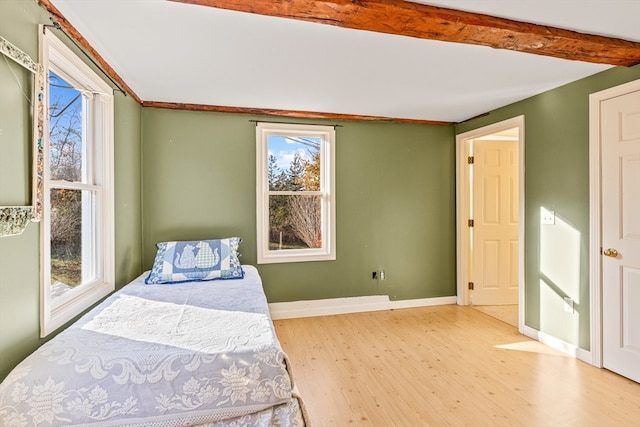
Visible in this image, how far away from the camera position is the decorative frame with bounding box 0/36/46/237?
1.29m

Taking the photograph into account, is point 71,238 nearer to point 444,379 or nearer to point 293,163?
point 293,163

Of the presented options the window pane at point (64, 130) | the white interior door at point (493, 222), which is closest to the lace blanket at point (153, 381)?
the window pane at point (64, 130)

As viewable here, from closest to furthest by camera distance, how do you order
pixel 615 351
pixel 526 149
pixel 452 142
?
pixel 615 351 → pixel 526 149 → pixel 452 142

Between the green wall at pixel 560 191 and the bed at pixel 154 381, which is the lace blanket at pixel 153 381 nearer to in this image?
the bed at pixel 154 381

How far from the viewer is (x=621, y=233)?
92.2 inches

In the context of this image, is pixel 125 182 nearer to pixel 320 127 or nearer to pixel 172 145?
pixel 172 145

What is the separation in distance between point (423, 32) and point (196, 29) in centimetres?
130

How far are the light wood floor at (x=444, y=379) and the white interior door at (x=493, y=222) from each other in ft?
2.33

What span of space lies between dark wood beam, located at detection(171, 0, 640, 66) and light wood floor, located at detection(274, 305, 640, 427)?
2228 mm

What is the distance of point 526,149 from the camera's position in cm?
310

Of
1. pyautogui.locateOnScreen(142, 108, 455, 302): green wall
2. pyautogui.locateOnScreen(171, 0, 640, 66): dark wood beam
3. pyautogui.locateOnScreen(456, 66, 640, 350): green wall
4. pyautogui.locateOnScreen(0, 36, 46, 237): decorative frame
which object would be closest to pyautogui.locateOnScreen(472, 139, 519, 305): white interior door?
pyautogui.locateOnScreen(142, 108, 455, 302): green wall

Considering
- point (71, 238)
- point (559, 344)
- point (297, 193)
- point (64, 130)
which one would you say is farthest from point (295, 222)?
point (559, 344)

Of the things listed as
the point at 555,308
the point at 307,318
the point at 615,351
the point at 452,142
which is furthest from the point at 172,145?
the point at 615,351

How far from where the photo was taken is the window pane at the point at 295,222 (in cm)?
366
